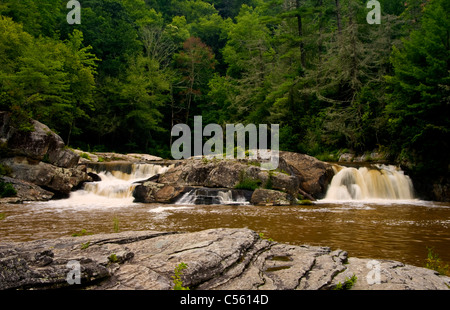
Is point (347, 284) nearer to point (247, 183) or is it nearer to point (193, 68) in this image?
point (247, 183)

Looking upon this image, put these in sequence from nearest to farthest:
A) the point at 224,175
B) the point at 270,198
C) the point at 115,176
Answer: the point at 270,198 → the point at 224,175 → the point at 115,176

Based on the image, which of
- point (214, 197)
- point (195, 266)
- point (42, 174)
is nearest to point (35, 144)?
point (42, 174)

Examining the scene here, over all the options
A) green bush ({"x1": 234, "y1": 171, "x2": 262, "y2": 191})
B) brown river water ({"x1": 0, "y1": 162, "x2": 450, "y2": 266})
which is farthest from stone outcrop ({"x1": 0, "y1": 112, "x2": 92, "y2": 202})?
green bush ({"x1": 234, "y1": 171, "x2": 262, "y2": 191})

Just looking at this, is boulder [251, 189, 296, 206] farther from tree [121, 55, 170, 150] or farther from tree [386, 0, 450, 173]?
tree [121, 55, 170, 150]

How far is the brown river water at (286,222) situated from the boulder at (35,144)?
125 inches

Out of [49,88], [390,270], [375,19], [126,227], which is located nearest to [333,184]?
[126,227]

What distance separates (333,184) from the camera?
15.8m

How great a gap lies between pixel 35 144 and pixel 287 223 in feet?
44.4

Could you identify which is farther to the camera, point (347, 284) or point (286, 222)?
point (286, 222)

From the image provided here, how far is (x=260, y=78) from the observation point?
30844 millimetres

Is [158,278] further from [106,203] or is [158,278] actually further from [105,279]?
[106,203]

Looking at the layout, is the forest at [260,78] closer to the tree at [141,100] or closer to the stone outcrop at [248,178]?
the tree at [141,100]

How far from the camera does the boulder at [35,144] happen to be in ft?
49.2
